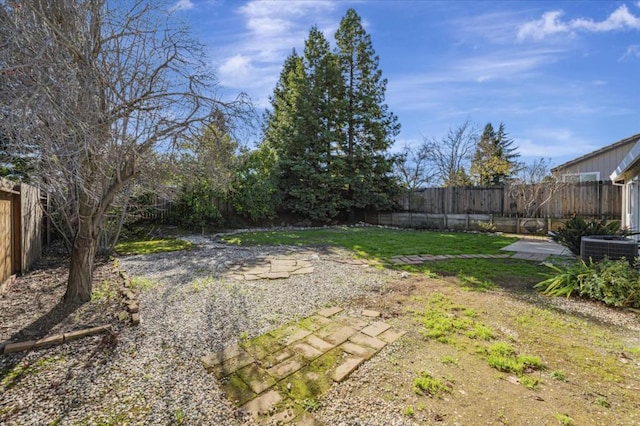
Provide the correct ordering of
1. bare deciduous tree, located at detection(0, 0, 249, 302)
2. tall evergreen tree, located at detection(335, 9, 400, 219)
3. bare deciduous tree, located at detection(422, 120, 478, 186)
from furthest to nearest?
1. bare deciduous tree, located at detection(422, 120, 478, 186)
2. tall evergreen tree, located at detection(335, 9, 400, 219)
3. bare deciduous tree, located at detection(0, 0, 249, 302)

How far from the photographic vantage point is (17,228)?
449 centimetres

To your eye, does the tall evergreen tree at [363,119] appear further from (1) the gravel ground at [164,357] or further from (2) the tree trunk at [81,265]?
(2) the tree trunk at [81,265]

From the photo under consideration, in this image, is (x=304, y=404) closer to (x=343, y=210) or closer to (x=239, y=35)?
(x=239, y=35)

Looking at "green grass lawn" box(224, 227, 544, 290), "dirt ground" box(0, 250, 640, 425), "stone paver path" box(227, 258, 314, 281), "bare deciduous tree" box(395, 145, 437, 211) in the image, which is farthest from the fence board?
"bare deciduous tree" box(395, 145, 437, 211)

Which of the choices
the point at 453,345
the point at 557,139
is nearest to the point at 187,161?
the point at 453,345

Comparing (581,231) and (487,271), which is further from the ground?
(581,231)

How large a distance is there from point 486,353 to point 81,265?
4.31 metres

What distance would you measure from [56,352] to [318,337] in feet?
7.14

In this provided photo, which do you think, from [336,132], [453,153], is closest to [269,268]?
[336,132]

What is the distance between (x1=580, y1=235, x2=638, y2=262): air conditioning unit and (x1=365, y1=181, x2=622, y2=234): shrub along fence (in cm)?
692

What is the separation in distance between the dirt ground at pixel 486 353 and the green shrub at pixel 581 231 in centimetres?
288

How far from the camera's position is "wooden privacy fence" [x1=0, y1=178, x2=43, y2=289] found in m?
3.95

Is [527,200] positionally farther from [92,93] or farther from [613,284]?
[92,93]

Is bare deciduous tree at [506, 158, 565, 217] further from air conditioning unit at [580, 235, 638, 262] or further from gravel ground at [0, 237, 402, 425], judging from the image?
gravel ground at [0, 237, 402, 425]
